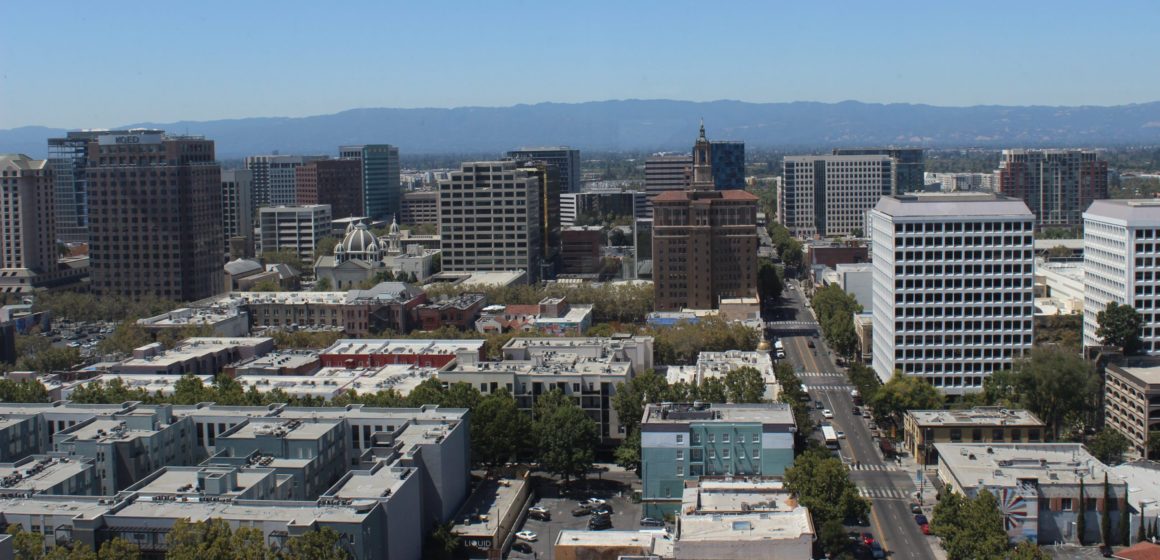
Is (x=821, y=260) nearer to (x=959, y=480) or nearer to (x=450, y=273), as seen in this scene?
(x=450, y=273)

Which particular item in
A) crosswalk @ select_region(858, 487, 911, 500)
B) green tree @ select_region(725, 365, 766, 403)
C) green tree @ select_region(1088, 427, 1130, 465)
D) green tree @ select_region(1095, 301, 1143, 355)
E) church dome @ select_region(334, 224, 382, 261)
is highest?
church dome @ select_region(334, 224, 382, 261)

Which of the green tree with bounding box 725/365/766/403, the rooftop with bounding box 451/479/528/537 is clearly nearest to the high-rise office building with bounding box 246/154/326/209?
the green tree with bounding box 725/365/766/403

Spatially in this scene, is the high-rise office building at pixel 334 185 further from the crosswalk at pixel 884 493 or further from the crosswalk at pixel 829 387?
the crosswalk at pixel 884 493

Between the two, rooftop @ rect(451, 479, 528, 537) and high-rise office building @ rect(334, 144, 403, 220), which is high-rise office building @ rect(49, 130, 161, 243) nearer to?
high-rise office building @ rect(334, 144, 403, 220)

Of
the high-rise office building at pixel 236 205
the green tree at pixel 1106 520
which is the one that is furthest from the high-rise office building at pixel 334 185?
the green tree at pixel 1106 520

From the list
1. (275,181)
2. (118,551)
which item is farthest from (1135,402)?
(275,181)

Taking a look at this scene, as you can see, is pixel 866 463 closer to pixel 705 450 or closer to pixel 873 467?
pixel 873 467
